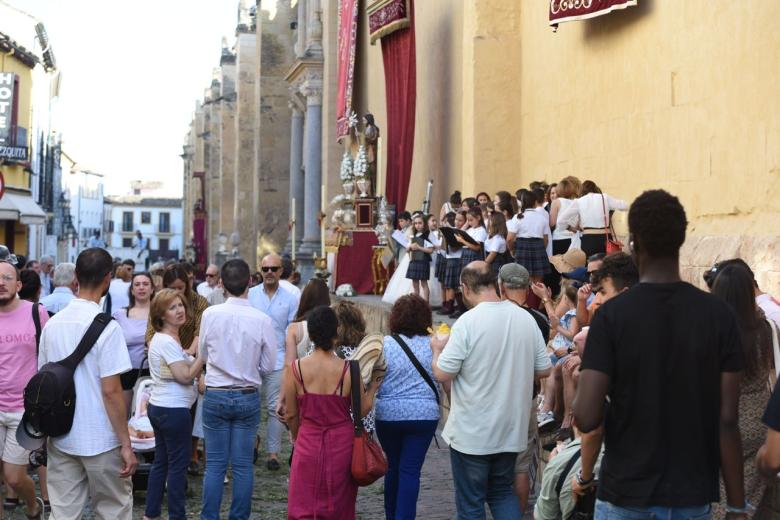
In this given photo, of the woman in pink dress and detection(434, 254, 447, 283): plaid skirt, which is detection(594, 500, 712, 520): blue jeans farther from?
detection(434, 254, 447, 283): plaid skirt

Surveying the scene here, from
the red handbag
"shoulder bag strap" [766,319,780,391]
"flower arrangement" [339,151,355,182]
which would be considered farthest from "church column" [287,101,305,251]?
"shoulder bag strap" [766,319,780,391]

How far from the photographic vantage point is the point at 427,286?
14750 millimetres

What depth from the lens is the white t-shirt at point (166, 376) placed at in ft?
23.7

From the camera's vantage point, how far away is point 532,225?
1138cm

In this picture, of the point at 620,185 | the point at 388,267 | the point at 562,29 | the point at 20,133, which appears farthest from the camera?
the point at 20,133

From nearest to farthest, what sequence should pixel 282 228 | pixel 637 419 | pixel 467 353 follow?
pixel 637 419 → pixel 467 353 → pixel 282 228

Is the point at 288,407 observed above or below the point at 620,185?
below

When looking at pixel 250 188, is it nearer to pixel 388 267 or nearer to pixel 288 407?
pixel 388 267

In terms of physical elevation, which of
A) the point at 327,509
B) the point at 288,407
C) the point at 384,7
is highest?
the point at 384,7

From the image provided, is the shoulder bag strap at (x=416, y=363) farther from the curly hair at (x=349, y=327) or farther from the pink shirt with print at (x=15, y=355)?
the pink shirt with print at (x=15, y=355)

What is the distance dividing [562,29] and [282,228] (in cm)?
2544

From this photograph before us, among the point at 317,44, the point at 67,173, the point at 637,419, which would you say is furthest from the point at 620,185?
the point at 67,173

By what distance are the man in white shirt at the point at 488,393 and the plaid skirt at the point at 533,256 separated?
526 cm

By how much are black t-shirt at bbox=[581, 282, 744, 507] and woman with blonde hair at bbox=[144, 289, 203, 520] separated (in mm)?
3903
